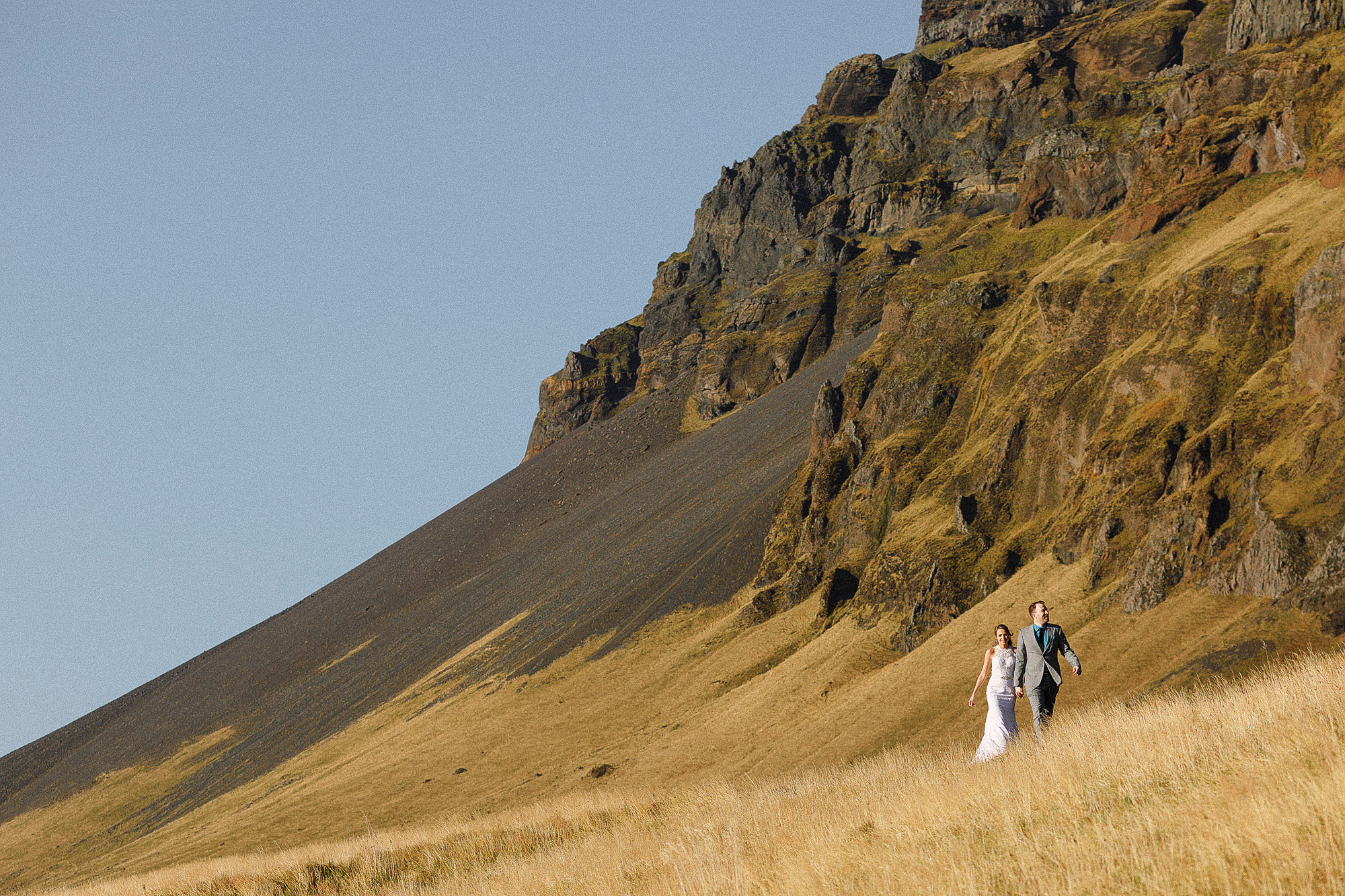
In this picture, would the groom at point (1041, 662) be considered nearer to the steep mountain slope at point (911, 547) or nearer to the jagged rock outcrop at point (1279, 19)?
the steep mountain slope at point (911, 547)

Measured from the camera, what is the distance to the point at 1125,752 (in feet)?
37.8

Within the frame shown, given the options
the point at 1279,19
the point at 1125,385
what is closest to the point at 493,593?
the point at 1125,385

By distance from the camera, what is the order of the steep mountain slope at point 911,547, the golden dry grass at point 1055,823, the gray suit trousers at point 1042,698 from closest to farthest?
the golden dry grass at point 1055,823 → the gray suit trousers at point 1042,698 → the steep mountain slope at point 911,547

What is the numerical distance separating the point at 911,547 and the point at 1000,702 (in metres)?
43.2

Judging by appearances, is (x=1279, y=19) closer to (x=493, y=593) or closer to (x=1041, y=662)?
(x=1041, y=662)

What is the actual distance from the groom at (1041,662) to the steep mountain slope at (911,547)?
50.9ft

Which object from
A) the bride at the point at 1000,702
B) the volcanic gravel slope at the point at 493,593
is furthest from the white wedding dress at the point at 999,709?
the volcanic gravel slope at the point at 493,593

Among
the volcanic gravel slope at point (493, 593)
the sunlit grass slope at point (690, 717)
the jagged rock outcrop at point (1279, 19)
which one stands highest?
the jagged rock outcrop at point (1279, 19)

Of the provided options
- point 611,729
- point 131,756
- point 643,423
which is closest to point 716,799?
point 611,729

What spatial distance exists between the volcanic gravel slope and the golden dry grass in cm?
6565

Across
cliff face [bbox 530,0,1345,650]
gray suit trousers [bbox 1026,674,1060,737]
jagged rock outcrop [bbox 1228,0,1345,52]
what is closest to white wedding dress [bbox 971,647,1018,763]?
gray suit trousers [bbox 1026,674,1060,737]

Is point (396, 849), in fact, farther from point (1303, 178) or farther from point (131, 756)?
point (131, 756)

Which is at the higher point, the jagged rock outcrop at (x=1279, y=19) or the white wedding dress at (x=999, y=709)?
the jagged rock outcrop at (x=1279, y=19)

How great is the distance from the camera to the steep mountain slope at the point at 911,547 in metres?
35.8
